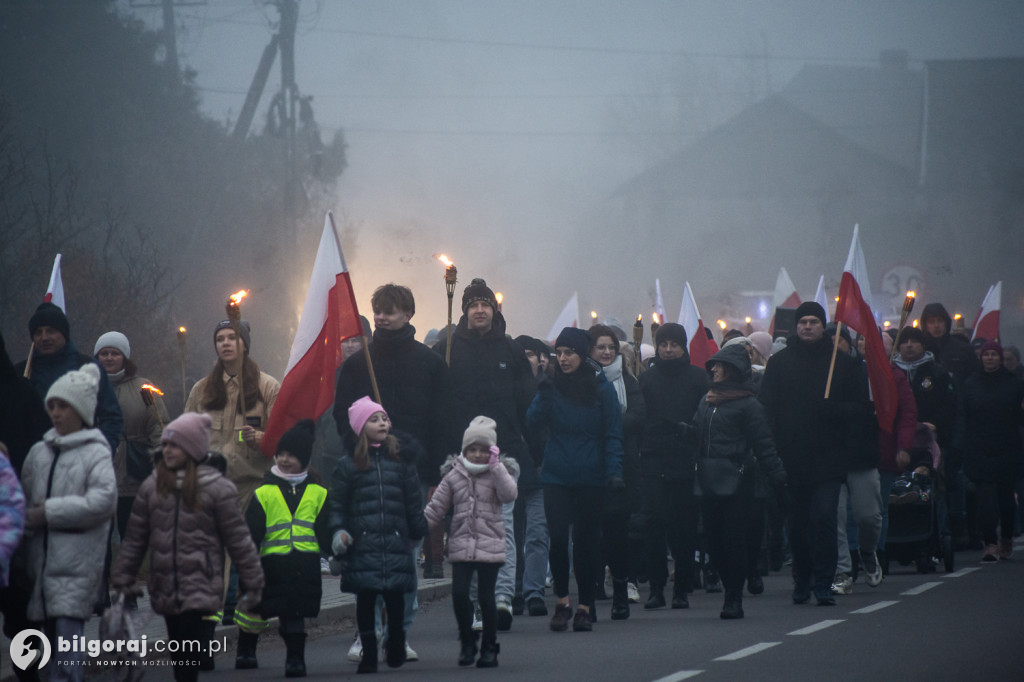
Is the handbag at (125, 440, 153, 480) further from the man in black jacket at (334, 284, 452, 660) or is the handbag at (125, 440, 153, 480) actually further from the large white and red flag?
the large white and red flag

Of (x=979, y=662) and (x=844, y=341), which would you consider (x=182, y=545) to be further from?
(x=844, y=341)

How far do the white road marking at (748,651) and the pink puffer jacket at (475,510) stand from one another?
1.43m

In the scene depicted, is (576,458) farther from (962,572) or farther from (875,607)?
(962,572)

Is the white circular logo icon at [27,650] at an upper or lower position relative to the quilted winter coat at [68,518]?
lower

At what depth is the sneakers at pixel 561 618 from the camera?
1027 centimetres

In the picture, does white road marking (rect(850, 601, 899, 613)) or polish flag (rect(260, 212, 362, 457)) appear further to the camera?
white road marking (rect(850, 601, 899, 613))

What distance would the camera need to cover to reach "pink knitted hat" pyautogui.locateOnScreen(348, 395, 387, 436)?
848 centimetres

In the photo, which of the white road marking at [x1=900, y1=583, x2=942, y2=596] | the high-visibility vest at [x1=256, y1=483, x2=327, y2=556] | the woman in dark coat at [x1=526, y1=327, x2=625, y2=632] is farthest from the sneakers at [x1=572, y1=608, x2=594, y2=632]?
the white road marking at [x1=900, y1=583, x2=942, y2=596]

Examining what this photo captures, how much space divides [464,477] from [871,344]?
16.3 ft

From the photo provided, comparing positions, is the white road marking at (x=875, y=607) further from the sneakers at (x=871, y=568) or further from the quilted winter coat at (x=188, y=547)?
the quilted winter coat at (x=188, y=547)

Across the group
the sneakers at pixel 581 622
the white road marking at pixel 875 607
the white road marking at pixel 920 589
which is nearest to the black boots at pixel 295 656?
the sneakers at pixel 581 622

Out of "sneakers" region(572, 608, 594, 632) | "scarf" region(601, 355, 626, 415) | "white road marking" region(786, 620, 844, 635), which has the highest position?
"scarf" region(601, 355, 626, 415)

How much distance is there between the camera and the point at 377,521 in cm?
832

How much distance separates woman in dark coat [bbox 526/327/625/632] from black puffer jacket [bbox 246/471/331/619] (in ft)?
8.10
